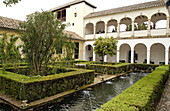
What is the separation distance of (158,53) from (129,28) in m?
6.81

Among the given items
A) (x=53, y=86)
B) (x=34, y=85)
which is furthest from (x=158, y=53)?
(x=34, y=85)

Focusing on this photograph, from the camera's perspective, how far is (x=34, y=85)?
5051mm

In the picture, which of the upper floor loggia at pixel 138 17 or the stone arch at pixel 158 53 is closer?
the upper floor loggia at pixel 138 17

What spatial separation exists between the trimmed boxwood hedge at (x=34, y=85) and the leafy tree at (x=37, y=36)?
155cm

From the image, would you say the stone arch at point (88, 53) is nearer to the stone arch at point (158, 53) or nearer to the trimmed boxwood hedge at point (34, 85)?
the stone arch at point (158, 53)

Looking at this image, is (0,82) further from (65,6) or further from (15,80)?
(65,6)

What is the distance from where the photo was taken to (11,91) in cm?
531

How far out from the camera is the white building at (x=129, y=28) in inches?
659

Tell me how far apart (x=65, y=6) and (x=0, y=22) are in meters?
14.3

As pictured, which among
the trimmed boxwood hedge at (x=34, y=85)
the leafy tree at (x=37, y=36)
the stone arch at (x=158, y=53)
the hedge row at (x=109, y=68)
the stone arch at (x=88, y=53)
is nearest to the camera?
Answer: the trimmed boxwood hedge at (x=34, y=85)

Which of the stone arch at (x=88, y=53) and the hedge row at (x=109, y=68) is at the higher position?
the stone arch at (x=88, y=53)

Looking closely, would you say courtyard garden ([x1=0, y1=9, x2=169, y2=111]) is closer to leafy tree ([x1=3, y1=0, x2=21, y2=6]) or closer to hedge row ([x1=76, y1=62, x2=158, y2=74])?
leafy tree ([x1=3, y1=0, x2=21, y2=6])

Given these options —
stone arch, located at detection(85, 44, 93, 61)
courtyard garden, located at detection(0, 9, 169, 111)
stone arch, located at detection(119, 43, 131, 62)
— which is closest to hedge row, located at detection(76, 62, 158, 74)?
courtyard garden, located at detection(0, 9, 169, 111)

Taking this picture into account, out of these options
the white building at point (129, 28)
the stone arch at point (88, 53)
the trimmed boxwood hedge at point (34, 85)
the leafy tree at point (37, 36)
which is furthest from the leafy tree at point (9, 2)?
the stone arch at point (88, 53)
